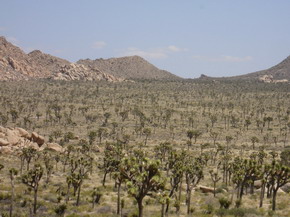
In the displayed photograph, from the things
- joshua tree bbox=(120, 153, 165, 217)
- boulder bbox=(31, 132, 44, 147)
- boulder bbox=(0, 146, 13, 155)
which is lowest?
boulder bbox=(0, 146, 13, 155)

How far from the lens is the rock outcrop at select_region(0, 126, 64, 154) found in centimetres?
6065

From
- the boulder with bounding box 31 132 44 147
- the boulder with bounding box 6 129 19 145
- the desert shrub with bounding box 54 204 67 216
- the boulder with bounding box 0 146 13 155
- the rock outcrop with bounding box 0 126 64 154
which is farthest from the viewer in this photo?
the boulder with bounding box 31 132 44 147

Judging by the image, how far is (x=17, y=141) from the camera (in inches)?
2517

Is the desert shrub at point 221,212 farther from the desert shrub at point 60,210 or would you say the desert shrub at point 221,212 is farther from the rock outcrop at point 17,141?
the rock outcrop at point 17,141

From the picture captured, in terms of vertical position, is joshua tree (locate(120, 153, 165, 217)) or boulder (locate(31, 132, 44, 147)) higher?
joshua tree (locate(120, 153, 165, 217))

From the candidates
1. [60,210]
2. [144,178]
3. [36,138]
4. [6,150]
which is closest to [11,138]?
[6,150]

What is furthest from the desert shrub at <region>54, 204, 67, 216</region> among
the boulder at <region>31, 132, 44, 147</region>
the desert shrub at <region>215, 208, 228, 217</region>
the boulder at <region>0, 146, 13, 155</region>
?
the boulder at <region>31, 132, 44, 147</region>

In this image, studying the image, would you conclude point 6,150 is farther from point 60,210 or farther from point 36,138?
point 60,210

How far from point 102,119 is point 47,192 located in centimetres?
7617

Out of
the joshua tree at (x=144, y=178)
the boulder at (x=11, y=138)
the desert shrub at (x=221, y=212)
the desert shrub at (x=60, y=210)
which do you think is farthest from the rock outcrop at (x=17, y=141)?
the joshua tree at (x=144, y=178)

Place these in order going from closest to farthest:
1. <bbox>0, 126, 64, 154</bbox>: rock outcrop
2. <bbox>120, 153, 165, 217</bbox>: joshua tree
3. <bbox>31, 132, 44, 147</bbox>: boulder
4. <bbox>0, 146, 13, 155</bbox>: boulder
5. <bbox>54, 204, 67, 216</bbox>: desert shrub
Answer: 1. <bbox>120, 153, 165, 217</bbox>: joshua tree
2. <bbox>54, 204, 67, 216</bbox>: desert shrub
3. <bbox>0, 146, 13, 155</bbox>: boulder
4. <bbox>0, 126, 64, 154</bbox>: rock outcrop
5. <bbox>31, 132, 44, 147</bbox>: boulder

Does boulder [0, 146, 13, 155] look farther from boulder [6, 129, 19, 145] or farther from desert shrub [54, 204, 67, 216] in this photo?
desert shrub [54, 204, 67, 216]

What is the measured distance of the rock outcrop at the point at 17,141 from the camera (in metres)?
60.6

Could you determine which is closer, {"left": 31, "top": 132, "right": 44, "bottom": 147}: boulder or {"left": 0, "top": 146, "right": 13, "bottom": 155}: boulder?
{"left": 0, "top": 146, "right": 13, "bottom": 155}: boulder
